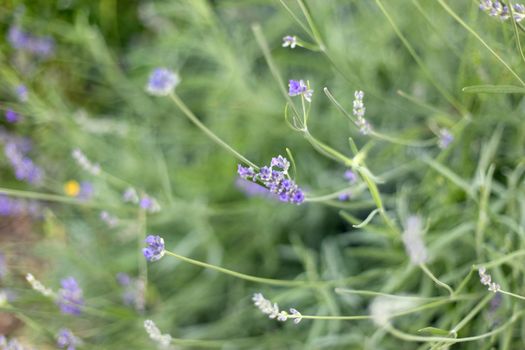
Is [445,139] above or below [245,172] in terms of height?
above

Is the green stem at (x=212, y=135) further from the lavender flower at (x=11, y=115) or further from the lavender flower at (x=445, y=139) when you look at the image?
the lavender flower at (x=11, y=115)

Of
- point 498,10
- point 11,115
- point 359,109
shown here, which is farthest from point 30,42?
point 498,10

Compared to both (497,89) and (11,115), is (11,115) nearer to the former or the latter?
(11,115)

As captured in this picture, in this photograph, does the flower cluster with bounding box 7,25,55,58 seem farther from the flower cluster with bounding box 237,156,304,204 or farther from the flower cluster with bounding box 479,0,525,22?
the flower cluster with bounding box 479,0,525,22

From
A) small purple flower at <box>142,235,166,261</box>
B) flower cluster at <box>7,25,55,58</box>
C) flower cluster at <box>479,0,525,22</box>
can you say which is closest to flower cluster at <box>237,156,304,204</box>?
small purple flower at <box>142,235,166,261</box>

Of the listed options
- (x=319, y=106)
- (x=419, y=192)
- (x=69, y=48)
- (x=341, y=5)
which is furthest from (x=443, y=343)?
(x=69, y=48)

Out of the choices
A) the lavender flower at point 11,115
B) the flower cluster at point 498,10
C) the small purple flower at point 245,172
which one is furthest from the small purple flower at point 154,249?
the lavender flower at point 11,115
